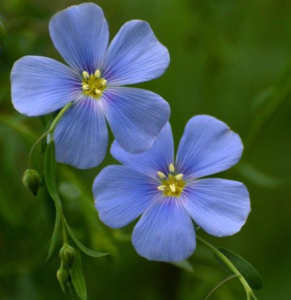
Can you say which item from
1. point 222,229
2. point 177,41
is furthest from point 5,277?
point 177,41

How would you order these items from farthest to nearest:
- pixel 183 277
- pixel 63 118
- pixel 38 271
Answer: pixel 183 277 → pixel 38 271 → pixel 63 118

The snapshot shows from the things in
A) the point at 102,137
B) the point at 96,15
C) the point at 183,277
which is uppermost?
the point at 96,15

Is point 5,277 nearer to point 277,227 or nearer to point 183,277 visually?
point 183,277

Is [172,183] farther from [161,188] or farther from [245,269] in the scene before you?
[245,269]

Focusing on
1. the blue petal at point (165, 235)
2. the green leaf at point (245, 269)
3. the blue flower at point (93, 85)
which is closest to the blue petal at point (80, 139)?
the blue flower at point (93, 85)

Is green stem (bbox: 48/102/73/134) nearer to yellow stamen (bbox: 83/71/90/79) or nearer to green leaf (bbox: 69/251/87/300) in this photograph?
yellow stamen (bbox: 83/71/90/79)

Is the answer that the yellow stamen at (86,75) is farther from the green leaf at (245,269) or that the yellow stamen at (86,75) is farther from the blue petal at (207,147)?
the green leaf at (245,269)

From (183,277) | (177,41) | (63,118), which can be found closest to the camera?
(63,118)
